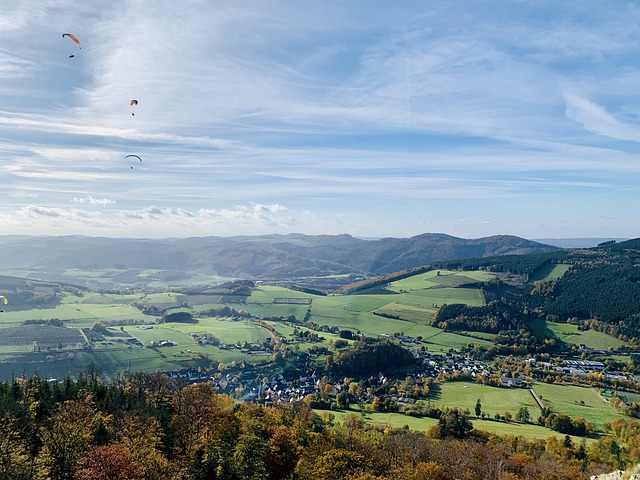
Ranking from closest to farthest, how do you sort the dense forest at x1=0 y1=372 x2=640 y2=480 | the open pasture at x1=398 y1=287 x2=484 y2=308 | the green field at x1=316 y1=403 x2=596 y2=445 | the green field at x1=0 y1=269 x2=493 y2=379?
1. the dense forest at x1=0 y1=372 x2=640 y2=480
2. the green field at x1=316 y1=403 x2=596 y2=445
3. the green field at x1=0 y1=269 x2=493 y2=379
4. the open pasture at x1=398 y1=287 x2=484 y2=308

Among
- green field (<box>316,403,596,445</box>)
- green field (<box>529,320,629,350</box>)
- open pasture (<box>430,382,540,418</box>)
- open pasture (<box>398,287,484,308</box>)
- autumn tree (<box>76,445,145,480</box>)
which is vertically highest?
autumn tree (<box>76,445,145,480</box>)

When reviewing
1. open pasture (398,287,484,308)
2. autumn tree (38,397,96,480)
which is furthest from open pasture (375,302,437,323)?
autumn tree (38,397,96,480)

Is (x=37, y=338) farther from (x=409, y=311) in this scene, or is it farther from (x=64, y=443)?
(x=409, y=311)

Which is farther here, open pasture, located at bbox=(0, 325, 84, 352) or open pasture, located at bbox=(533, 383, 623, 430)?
open pasture, located at bbox=(0, 325, 84, 352)

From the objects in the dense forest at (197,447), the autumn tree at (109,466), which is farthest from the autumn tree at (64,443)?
the autumn tree at (109,466)

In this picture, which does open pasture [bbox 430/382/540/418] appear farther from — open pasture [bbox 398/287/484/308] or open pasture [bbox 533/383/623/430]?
open pasture [bbox 398/287/484/308]

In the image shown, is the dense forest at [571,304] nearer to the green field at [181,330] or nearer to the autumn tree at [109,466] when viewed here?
the green field at [181,330]

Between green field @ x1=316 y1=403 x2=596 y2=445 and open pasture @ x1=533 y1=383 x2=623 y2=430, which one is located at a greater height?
green field @ x1=316 y1=403 x2=596 y2=445
